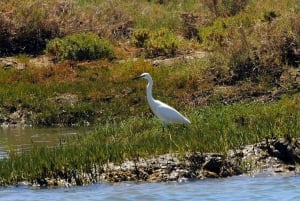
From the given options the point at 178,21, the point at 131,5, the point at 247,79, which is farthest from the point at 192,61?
the point at 131,5

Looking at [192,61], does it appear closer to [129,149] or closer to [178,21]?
[178,21]

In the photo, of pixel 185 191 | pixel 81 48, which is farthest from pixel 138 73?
pixel 185 191

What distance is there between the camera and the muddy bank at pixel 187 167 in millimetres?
14258

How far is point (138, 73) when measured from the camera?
24312 millimetres

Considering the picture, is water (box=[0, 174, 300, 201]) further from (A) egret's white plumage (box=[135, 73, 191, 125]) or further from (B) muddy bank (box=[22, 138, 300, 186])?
(A) egret's white plumage (box=[135, 73, 191, 125])

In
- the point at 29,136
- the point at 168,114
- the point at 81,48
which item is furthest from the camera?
the point at 81,48

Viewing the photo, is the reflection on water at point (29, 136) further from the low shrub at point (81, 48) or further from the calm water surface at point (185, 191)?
the low shrub at point (81, 48)

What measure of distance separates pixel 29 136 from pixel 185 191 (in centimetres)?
768

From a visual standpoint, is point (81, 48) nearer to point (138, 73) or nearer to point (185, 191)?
point (138, 73)

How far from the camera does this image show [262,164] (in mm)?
14570

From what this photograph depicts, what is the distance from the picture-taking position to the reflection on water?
1886 centimetres

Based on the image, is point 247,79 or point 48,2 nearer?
point 247,79

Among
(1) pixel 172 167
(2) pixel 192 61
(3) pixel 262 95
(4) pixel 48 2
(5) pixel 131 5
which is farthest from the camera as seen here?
(5) pixel 131 5

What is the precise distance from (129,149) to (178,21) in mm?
15906
